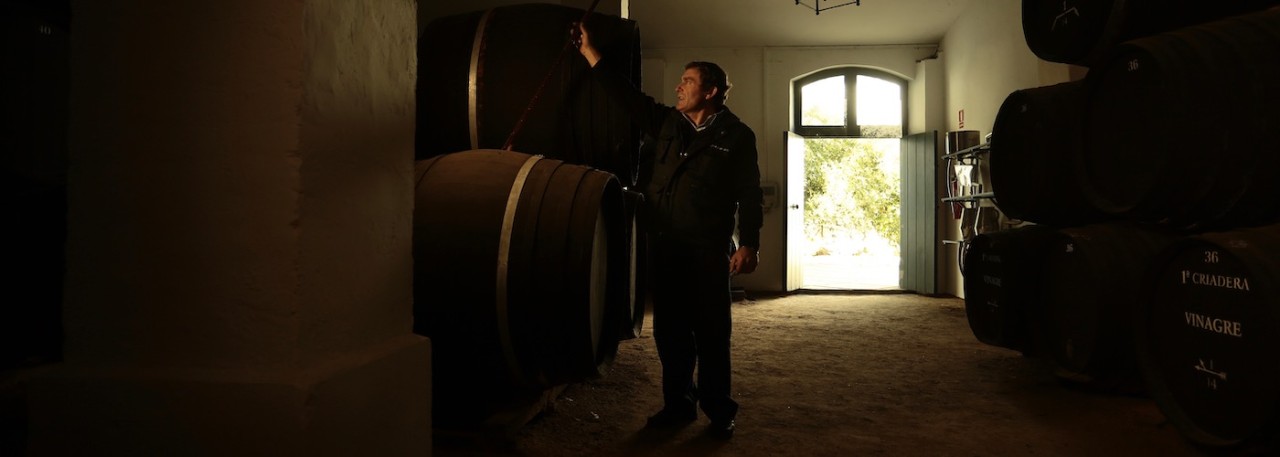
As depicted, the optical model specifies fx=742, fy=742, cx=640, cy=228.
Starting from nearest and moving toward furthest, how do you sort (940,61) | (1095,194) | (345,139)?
1. (345,139)
2. (1095,194)
3. (940,61)

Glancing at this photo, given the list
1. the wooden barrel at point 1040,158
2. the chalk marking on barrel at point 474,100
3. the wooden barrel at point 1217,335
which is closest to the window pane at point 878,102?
the wooden barrel at point 1040,158

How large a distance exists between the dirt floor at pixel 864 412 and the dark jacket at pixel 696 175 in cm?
70

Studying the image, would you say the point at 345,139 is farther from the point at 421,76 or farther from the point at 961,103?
the point at 961,103

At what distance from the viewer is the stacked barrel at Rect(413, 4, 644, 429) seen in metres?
1.97

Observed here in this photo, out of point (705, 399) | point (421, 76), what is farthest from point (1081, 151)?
point (421, 76)

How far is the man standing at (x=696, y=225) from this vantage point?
2543 millimetres

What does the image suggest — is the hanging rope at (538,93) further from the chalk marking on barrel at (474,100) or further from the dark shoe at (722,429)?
the dark shoe at (722,429)

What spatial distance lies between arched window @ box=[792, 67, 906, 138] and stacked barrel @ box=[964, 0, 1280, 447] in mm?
5156

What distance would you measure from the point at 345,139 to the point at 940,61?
7992 mm

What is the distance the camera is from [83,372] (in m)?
1.14

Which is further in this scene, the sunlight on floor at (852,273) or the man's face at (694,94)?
the sunlight on floor at (852,273)

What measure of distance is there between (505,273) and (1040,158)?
254cm

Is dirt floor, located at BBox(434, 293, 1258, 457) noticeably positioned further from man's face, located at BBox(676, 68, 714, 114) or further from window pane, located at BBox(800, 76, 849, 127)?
window pane, located at BBox(800, 76, 849, 127)

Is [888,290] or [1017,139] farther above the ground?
[1017,139]
